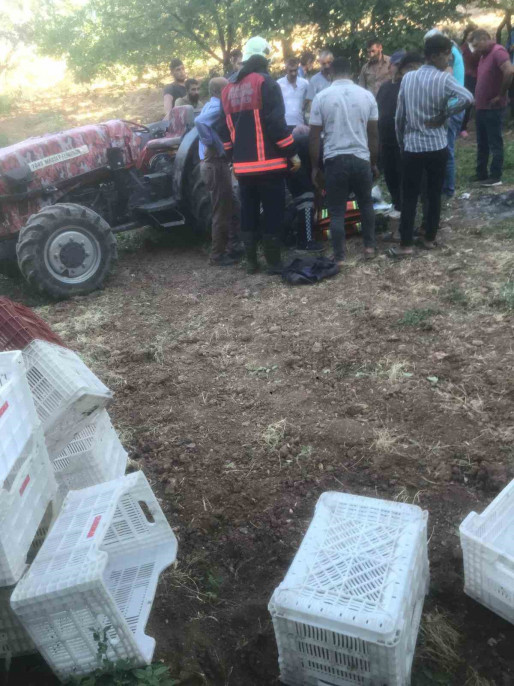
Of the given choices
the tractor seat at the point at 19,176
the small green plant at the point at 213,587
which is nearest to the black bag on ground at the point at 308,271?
the tractor seat at the point at 19,176

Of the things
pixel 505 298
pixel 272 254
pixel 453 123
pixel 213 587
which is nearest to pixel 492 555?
pixel 213 587

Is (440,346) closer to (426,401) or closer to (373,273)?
(426,401)

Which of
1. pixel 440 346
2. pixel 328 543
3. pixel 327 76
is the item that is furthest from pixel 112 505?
pixel 327 76

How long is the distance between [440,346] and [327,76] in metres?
5.07

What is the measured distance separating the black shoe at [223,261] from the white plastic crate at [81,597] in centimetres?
403

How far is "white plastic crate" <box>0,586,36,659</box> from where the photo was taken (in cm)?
A: 217

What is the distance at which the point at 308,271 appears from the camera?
5.56 meters

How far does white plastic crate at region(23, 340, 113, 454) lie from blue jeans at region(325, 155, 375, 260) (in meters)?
3.49

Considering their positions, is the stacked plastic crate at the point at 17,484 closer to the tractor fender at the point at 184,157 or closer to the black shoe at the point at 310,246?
the black shoe at the point at 310,246

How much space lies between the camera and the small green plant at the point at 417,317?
4.50 metres

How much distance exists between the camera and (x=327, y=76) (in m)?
7.79

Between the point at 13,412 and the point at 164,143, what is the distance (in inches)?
208

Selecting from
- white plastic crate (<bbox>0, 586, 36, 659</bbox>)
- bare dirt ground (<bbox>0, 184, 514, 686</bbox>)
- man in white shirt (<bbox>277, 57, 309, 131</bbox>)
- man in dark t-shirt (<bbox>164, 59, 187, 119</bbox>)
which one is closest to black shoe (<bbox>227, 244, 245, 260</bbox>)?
bare dirt ground (<bbox>0, 184, 514, 686</bbox>)

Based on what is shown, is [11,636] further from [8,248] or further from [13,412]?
[8,248]
